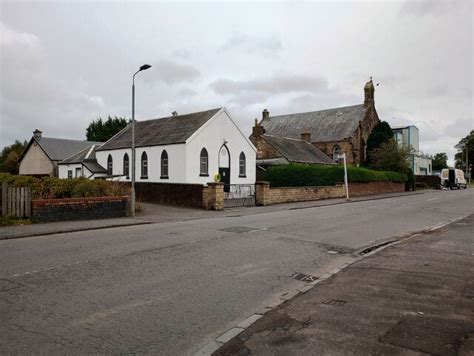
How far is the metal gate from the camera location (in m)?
26.8

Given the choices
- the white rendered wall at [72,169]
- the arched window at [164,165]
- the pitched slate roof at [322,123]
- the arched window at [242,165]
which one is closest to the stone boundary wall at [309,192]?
the arched window at [242,165]

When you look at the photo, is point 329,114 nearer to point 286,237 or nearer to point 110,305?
point 286,237

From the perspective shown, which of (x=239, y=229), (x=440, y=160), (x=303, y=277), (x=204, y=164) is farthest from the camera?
(x=440, y=160)

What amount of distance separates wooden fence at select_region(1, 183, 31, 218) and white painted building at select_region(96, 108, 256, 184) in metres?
15.6

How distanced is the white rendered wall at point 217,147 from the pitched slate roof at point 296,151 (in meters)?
8.14

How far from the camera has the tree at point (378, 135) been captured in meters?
60.3

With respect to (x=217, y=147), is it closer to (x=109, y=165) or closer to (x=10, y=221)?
(x=109, y=165)

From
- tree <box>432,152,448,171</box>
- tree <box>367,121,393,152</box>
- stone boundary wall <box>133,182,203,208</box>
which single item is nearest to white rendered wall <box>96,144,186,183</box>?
stone boundary wall <box>133,182,203,208</box>

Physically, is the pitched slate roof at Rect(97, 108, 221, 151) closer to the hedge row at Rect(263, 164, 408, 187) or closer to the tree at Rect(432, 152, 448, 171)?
the hedge row at Rect(263, 164, 408, 187)

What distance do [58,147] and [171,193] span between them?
1316 inches

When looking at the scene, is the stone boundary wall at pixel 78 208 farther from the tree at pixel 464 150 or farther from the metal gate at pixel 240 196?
the tree at pixel 464 150

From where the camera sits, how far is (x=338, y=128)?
61250 mm

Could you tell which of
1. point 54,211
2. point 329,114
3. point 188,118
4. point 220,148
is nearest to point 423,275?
point 54,211

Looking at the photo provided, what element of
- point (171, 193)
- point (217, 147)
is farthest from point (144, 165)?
point (171, 193)
